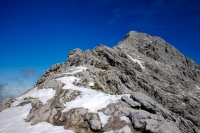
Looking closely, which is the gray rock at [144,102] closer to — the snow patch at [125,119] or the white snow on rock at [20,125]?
the snow patch at [125,119]

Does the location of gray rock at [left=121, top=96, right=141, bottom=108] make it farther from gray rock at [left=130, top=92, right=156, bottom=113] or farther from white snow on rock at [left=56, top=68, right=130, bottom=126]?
white snow on rock at [left=56, top=68, right=130, bottom=126]

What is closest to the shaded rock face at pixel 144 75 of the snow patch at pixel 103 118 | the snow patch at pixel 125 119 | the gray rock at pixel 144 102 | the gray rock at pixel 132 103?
the gray rock at pixel 144 102

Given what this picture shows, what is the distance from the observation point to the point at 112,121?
1792 cm

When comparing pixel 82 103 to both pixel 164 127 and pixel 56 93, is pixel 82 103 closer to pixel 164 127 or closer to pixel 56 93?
pixel 56 93

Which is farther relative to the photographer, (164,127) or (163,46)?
(163,46)

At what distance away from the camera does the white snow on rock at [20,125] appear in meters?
17.9

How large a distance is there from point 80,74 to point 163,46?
104 metres

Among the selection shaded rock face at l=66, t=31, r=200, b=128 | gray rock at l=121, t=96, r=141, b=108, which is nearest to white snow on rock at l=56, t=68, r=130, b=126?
gray rock at l=121, t=96, r=141, b=108

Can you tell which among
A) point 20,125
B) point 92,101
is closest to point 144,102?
point 92,101

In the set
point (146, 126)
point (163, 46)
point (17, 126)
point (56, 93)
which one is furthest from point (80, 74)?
point (163, 46)

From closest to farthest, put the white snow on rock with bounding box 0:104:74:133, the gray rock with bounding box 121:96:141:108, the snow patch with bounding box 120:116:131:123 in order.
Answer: the snow patch with bounding box 120:116:131:123 → the white snow on rock with bounding box 0:104:74:133 → the gray rock with bounding box 121:96:141:108

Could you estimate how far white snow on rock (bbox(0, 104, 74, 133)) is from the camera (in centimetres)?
1794

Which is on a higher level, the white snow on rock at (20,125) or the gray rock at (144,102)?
the gray rock at (144,102)

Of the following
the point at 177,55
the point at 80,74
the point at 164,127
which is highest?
the point at 177,55
